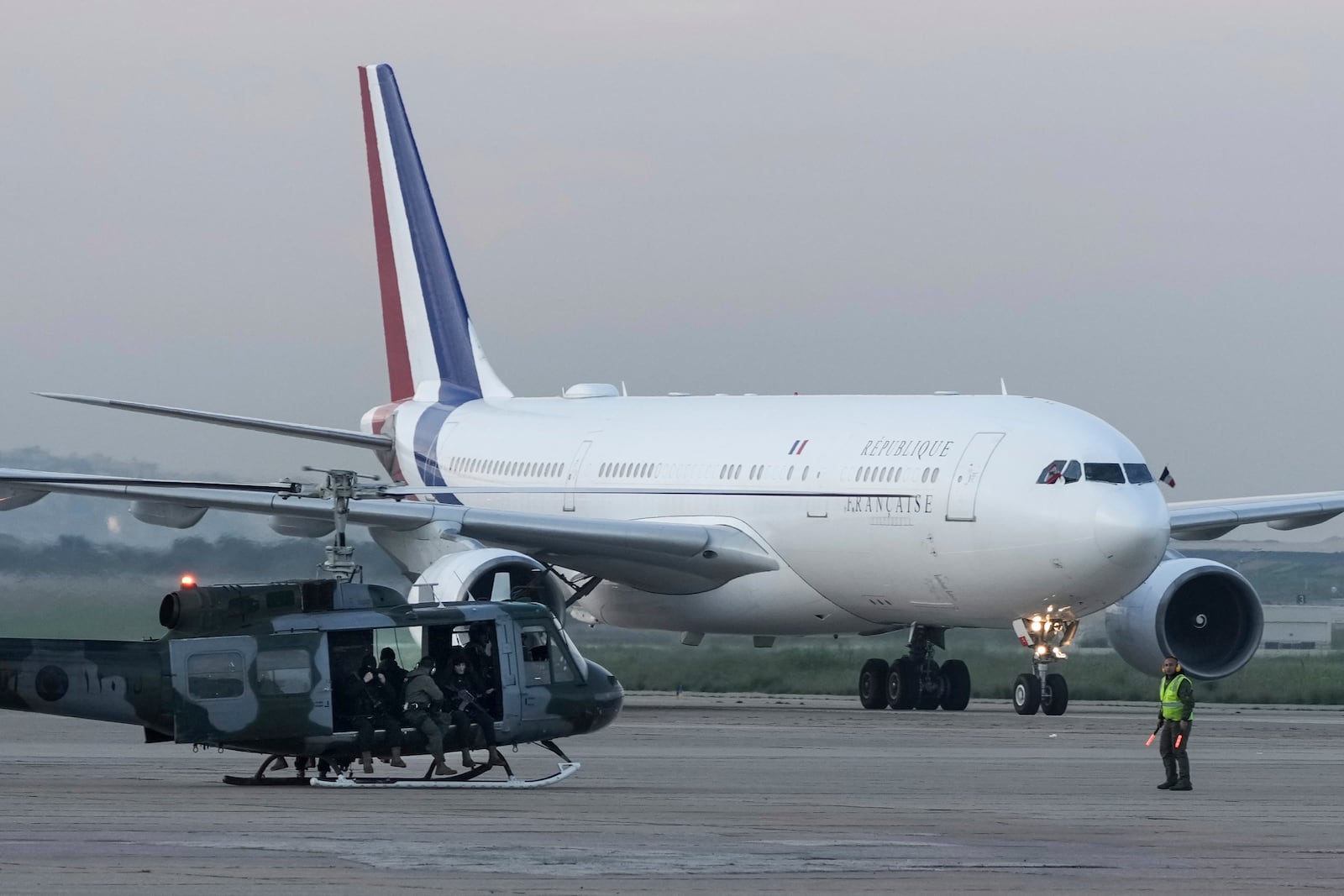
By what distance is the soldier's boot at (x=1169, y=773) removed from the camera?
16.6 metres

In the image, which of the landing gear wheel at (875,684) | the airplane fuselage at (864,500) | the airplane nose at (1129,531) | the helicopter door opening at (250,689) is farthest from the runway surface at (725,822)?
the landing gear wheel at (875,684)

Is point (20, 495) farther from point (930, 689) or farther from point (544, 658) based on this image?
point (544, 658)

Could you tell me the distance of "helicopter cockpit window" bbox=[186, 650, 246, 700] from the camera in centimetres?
1591

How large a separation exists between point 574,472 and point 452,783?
14772 millimetres

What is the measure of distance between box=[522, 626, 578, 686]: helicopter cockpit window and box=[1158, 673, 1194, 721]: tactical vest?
4.34 meters

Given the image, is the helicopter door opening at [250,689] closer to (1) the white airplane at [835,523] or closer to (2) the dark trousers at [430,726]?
(2) the dark trousers at [430,726]

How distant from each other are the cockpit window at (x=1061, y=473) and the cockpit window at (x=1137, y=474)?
0.60m

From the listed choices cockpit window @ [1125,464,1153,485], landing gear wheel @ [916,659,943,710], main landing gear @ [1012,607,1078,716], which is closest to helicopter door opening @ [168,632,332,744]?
cockpit window @ [1125,464,1153,485]

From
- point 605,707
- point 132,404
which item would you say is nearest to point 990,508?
point 605,707

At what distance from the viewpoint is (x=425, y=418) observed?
35406 mm

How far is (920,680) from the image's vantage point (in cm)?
2738

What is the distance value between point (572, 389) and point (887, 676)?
924 centimetres

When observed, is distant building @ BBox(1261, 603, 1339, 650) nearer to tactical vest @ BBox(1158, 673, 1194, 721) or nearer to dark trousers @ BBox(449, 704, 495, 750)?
tactical vest @ BBox(1158, 673, 1194, 721)

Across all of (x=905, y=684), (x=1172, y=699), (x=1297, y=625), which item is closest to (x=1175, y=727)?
(x=1172, y=699)
